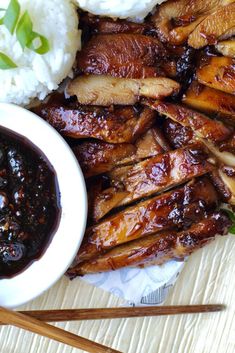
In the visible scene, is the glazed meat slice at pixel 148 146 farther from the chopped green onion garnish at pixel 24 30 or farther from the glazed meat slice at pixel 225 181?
the chopped green onion garnish at pixel 24 30

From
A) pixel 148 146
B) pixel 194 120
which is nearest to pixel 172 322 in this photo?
pixel 148 146

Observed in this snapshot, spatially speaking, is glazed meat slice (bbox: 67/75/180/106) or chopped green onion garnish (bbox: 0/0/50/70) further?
glazed meat slice (bbox: 67/75/180/106)

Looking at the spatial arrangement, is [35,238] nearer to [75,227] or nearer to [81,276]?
[75,227]

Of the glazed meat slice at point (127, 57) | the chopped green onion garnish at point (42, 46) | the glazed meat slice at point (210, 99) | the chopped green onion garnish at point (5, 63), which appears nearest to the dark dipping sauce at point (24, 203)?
the chopped green onion garnish at point (5, 63)

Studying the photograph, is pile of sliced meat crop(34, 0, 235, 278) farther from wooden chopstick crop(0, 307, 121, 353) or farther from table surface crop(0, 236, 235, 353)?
wooden chopstick crop(0, 307, 121, 353)

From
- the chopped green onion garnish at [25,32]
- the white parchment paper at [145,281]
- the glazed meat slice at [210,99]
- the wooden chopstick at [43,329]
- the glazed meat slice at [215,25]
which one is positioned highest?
the glazed meat slice at [215,25]

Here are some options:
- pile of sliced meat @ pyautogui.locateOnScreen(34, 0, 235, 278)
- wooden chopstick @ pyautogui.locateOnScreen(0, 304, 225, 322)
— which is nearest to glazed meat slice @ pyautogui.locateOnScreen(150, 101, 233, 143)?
pile of sliced meat @ pyautogui.locateOnScreen(34, 0, 235, 278)
